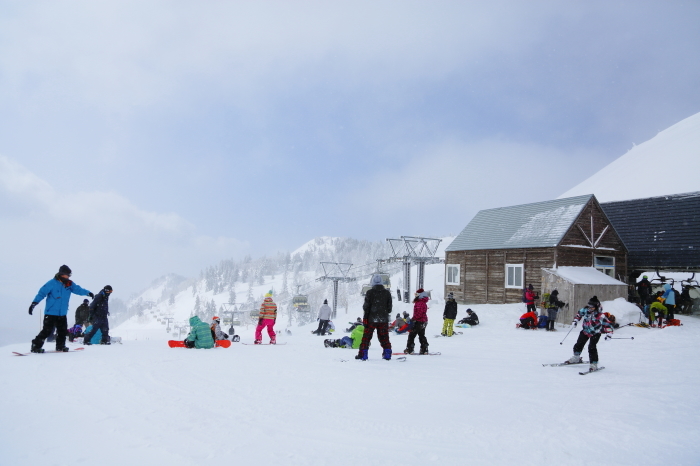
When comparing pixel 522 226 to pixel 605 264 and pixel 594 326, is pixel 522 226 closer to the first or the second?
pixel 605 264

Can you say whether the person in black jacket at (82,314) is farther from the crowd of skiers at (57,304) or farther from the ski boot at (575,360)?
the ski boot at (575,360)

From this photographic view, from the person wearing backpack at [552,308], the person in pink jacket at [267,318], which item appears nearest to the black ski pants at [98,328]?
the person in pink jacket at [267,318]

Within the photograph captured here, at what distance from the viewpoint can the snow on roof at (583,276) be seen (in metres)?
19.9

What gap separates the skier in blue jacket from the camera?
9.68 metres

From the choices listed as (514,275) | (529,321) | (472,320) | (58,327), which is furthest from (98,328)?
(514,275)

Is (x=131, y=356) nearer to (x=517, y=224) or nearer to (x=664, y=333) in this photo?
(x=664, y=333)

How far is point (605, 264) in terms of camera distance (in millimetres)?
24828

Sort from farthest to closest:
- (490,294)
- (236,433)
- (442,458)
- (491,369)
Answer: (490,294), (491,369), (236,433), (442,458)

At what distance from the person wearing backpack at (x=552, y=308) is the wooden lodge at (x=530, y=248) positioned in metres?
3.78

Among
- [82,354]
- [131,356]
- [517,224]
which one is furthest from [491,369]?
[517,224]

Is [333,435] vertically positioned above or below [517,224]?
below

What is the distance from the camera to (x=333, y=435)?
452cm

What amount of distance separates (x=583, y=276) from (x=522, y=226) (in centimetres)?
572

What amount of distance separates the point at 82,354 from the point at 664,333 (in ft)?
61.2
